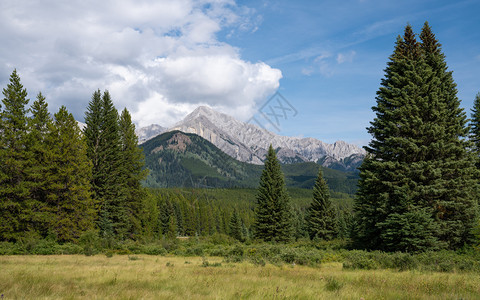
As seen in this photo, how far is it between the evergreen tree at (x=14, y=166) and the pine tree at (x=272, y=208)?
29.1 m

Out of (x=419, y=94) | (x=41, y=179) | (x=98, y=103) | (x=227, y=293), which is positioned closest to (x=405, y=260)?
(x=227, y=293)

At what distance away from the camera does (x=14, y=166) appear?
2661 centimetres

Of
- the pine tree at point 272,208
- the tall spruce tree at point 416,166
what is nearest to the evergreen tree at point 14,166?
the pine tree at point 272,208

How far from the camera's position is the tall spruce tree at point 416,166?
18.4 m

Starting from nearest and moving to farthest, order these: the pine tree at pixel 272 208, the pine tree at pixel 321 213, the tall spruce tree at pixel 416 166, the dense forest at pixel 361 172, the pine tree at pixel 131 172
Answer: the tall spruce tree at pixel 416 166 < the dense forest at pixel 361 172 < the pine tree at pixel 131 172 < the pine tree at pixel 272 208 < the pine tree at pixel 321 213

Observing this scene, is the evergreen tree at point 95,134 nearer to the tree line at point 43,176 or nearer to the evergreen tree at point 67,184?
the tree line at point 43,176

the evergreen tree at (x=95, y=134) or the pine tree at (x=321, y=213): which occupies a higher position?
the evergreen tree at (x=95, y=134)

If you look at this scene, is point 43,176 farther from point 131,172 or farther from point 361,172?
point 361,172

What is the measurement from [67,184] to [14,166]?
4859mm

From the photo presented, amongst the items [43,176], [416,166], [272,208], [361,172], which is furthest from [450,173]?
[43,176]

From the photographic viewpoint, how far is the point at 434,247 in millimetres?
17016

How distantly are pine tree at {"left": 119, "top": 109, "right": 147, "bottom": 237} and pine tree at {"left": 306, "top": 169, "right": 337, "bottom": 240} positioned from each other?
29112mm

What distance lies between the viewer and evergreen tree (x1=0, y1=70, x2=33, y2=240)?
84.6 ft

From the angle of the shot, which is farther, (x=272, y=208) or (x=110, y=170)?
(x=272, y=208)
